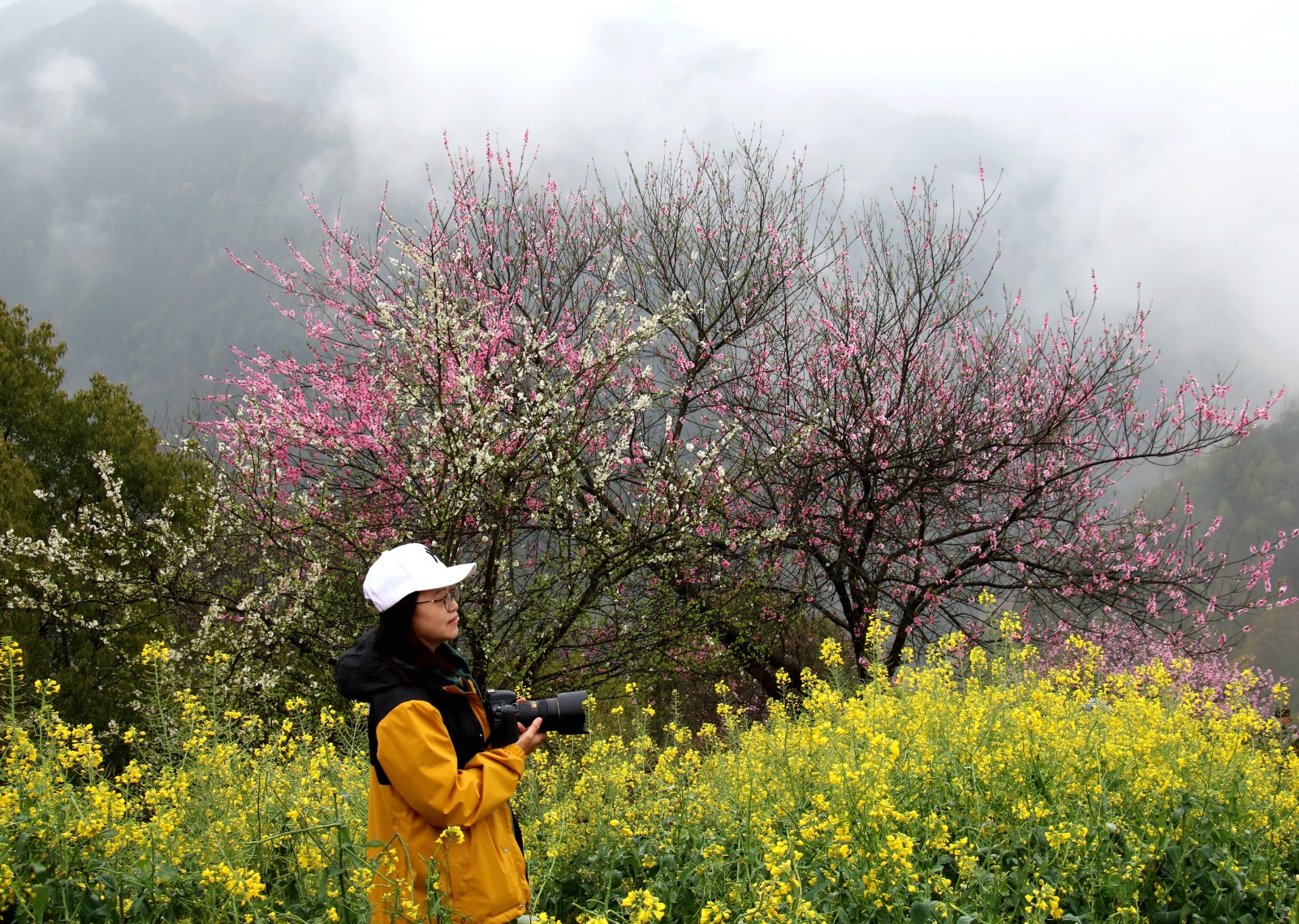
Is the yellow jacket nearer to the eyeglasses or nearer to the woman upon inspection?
the woman

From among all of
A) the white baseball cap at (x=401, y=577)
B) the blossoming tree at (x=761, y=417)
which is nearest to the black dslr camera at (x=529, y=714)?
the white baseball cap at (x=401, y=577)

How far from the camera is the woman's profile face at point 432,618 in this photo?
2.42 m

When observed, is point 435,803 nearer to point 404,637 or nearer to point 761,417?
point 404,637

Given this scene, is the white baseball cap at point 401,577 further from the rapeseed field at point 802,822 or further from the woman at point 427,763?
the rapeseed field at point 802,822

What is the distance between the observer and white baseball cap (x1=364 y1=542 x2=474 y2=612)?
93.5 inches

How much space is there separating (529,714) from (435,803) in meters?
0.45

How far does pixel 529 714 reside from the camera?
2.62 metres

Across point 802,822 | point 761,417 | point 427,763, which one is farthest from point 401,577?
point 761,417

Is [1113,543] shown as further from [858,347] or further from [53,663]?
[53,663]

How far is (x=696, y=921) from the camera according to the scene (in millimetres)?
3277

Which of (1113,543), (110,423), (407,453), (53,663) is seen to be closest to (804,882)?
(407,453)

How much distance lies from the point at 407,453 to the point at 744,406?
13.8 ft

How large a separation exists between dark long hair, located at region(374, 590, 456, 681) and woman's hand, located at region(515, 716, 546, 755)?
32 cm

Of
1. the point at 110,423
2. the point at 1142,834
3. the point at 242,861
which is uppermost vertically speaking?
the point at 110,423
